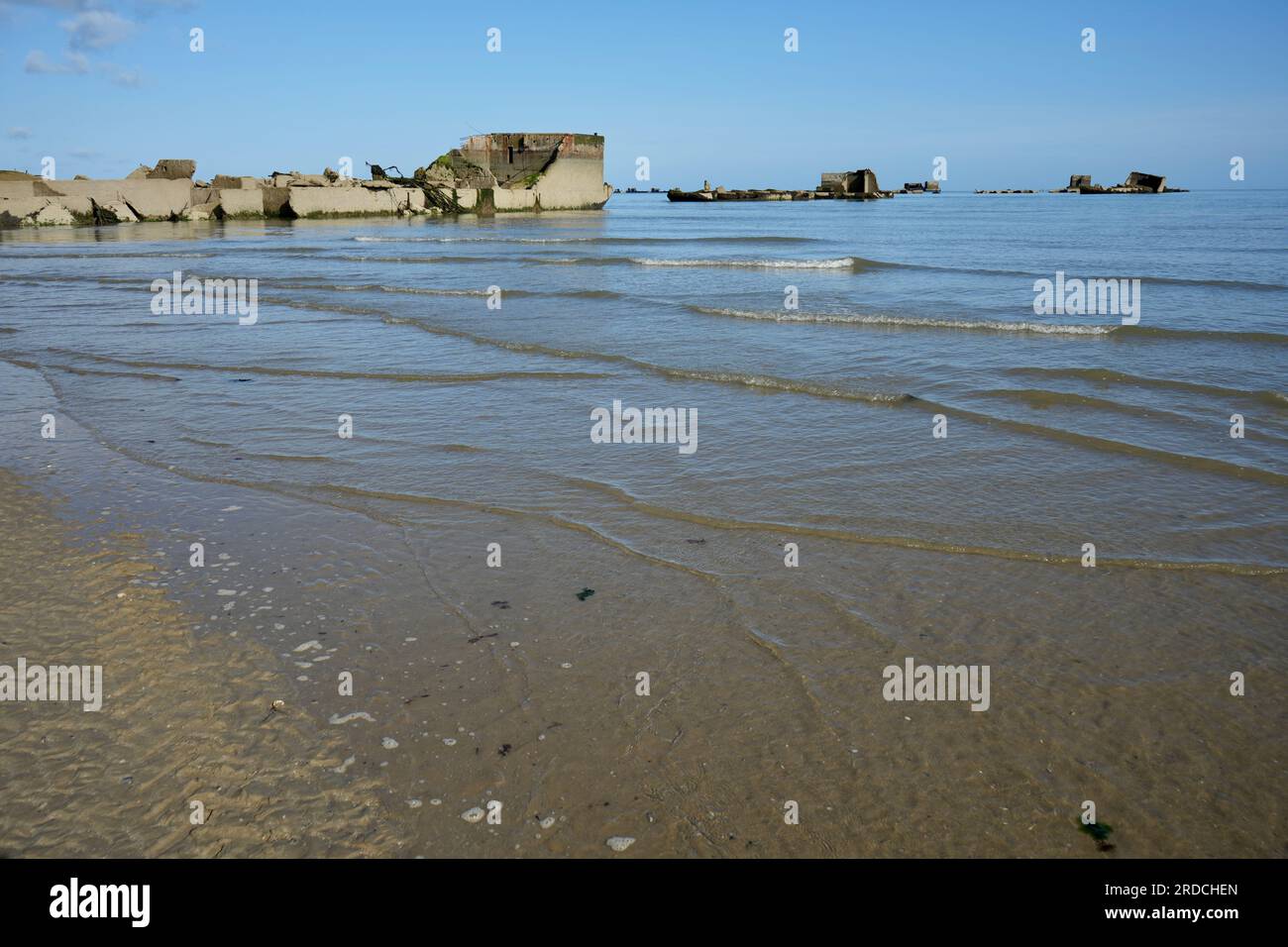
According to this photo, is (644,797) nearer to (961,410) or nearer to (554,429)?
(554,429)

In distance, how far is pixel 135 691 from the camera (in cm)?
316

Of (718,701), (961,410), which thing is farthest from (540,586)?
(961,410)

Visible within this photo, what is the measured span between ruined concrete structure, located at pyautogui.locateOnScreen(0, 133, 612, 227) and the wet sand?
41467 millimetres

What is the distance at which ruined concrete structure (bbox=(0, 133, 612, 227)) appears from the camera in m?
38.1

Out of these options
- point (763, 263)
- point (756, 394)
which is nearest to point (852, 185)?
point (763, 263)

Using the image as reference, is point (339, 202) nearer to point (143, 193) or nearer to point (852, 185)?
point (143, 193)

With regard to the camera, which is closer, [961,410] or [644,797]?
[644,797]

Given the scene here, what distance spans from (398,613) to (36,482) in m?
3.33

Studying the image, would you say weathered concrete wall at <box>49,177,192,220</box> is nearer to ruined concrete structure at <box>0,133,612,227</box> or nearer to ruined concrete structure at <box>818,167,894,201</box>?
ruined concrete structure at <box>0,133,612,227</box>

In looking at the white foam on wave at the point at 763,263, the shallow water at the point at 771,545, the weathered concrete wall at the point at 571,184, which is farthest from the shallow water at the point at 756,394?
the weathered concrete wall at the point at 571,184

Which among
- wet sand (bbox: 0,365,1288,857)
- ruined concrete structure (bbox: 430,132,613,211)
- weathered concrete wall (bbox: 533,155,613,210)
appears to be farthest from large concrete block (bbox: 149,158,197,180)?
wet sand (bbox: 0,365,1288,857)

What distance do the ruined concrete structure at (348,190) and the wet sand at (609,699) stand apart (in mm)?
41467

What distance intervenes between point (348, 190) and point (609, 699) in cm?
4804

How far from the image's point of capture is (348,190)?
151 feet
